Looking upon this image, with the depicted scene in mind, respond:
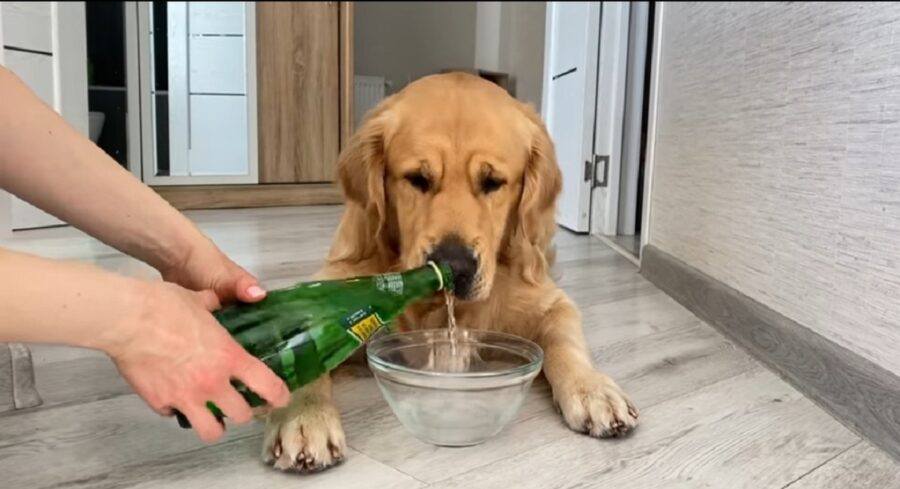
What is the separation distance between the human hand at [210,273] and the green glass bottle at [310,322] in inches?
2.0

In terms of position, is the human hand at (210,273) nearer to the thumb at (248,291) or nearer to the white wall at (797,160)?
the thumb at (248,291)

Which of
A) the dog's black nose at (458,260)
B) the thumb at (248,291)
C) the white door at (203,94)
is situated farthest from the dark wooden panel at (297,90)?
the thumb at (248,291)

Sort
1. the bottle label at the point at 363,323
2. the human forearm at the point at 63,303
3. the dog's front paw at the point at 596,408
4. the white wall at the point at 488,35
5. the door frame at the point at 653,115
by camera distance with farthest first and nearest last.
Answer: the white wall at the point at 488,35, the door frame at the point at 653,115, the dog's front paw at the point at 596,408, the bottle label at the point at 363,323, the human forearm at the point at 63,303

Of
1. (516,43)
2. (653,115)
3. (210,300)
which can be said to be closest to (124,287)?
(210,300)

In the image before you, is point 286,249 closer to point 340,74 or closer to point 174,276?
point 174,276

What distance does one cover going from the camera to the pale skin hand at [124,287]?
2.16ft

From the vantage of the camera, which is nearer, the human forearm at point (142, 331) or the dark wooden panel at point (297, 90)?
the human forearm at point (142, 331)

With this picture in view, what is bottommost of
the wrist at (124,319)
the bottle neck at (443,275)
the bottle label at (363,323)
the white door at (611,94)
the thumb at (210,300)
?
the bottle label at (363,323)

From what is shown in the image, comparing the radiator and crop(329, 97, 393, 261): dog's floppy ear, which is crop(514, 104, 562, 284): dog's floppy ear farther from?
the radiator

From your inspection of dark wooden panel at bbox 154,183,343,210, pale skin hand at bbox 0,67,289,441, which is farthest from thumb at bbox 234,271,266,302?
dark wooden panel at bbox 154,183,343,210

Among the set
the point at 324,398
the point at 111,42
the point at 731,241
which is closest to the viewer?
the point at 324,398

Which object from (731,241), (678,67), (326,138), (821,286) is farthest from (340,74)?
(821,286)

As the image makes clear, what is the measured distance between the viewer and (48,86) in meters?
3.30

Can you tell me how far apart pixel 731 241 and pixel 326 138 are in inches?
135
